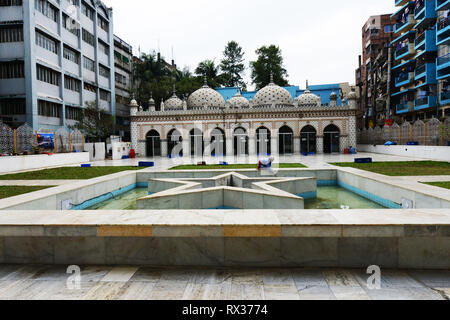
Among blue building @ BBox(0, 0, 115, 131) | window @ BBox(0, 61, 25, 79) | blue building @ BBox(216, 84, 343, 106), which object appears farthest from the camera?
blue building @ BBox(216, 84, 343, 106)

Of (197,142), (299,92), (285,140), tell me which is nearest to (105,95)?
(197,142)

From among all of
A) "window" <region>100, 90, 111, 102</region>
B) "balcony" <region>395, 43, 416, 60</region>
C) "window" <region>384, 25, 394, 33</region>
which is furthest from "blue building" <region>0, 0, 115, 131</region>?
"window" <region>384, 25, 394, 33</region>

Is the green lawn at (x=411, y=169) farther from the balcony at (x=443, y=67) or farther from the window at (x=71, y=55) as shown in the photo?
the window at (x=71, y=55)

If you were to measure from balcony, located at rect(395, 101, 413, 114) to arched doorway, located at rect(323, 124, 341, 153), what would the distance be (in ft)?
36.6

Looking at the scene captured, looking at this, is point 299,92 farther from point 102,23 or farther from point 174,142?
point 102,23

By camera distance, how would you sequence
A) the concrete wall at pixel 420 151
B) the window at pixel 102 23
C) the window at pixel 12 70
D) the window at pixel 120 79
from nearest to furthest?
the concrete wall at pixel 420 151
the window at pixel 12 70
the window at pixel 102 23
the window at pixel 120 79

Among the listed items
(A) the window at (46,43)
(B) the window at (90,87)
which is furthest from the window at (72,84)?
(A) the window at (46,43)

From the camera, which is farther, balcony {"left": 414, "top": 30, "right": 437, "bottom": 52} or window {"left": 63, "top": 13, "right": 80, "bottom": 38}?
balcony {"left": 414, "top": 30, "right": 437, "bottom": 52}

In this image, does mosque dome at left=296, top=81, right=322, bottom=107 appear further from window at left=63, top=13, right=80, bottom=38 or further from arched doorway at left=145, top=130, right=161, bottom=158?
window at left=63, top=13, right=80, bottom=38

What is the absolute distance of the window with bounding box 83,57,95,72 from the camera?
33250 millimetres

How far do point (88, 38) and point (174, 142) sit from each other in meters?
15.8

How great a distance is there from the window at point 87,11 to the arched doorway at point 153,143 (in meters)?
15.6

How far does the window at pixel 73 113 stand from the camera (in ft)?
98.9

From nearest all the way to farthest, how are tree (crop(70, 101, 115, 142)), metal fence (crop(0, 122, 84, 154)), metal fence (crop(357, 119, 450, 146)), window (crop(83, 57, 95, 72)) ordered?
1. metal fence (crop(0, 122, 84, 154))
2. metal fence (crop(357, 119, 450, 146))
3. tree (crop(70, 101, 115, 142))
4. window (crop(83, 57, 95, 72))
